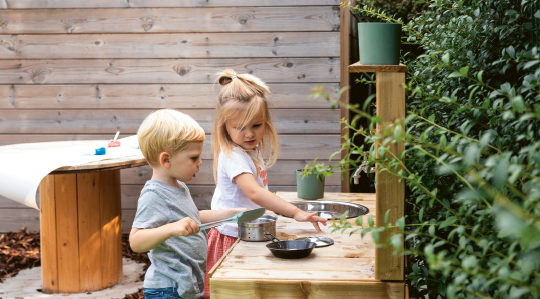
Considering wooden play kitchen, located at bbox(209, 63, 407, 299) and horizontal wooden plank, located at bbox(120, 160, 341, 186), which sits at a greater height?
wooden play kitchen, located at bbox(209, 63, 407, 299)

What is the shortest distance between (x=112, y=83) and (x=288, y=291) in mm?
3328

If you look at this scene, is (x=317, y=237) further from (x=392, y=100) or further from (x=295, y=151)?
(x=295, y=151)

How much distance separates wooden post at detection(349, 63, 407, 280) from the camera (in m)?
1.20

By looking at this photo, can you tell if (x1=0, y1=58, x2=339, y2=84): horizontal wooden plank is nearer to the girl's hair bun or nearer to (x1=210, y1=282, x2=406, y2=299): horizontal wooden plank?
the girl's hair bun

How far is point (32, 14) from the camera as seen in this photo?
418 centimetres

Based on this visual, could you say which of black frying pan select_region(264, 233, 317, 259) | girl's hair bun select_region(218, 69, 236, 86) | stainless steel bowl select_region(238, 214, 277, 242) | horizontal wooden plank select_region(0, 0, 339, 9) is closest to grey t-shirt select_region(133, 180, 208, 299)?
stainless steel bowl select_region(238, 214, 277, 242)

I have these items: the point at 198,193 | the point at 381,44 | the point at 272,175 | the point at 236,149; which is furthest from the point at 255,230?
the point at 198,193

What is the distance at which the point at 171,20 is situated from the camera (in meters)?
4.08

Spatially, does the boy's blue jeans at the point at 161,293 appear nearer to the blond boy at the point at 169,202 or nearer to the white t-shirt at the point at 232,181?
the blond boy at the point at 169,202

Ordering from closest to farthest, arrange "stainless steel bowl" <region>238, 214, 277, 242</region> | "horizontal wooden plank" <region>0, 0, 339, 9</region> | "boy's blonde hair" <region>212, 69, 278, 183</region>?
"stainless steel bowl" <region>238, 214, 277, 242</region>
"boy's blonde hair" <region>212, 69, 278, 183</region>
"horizontal wooden plank" <region>0, 0, 339, 9</region>

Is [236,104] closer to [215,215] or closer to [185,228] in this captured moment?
[215,215]

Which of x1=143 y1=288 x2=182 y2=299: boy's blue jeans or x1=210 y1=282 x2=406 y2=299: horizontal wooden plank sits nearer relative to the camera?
x1=210 y1=282 x2=406 y2=299: horizontal wooden plank

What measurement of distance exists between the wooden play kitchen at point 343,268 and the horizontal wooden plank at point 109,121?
2.54 meters

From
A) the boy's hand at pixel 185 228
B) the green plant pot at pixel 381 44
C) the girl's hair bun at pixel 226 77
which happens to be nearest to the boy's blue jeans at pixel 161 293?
the boy's hand at pixel 185 228
